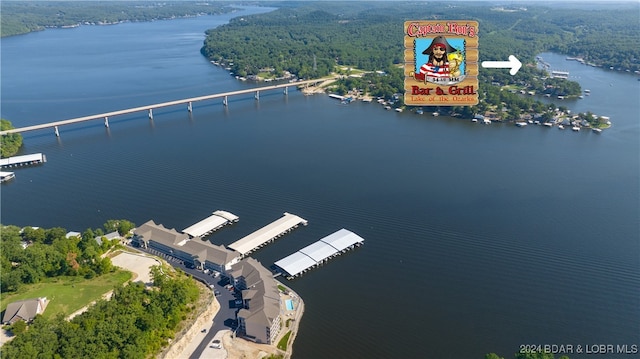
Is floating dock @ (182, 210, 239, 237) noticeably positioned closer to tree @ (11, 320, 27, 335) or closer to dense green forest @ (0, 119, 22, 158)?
tree @ (11, 320, 27, 335)

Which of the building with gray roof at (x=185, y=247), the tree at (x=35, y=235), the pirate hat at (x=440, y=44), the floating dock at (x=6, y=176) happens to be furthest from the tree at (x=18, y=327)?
the floating dock at (x=6, y=176)

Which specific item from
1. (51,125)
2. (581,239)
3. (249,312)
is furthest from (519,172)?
(51,125)

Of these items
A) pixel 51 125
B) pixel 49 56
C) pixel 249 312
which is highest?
pixel 49 56

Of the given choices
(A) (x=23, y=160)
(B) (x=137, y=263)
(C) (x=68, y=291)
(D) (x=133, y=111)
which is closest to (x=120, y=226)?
(B) (x=137, y=263)

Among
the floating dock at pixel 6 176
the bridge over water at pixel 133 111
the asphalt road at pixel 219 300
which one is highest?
the bridge over water at pixel 133 111

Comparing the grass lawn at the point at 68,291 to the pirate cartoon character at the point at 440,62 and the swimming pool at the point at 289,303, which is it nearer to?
the swimming pool at the point at 289,303

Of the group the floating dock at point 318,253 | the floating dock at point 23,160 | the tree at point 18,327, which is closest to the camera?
the tree at point 18,327

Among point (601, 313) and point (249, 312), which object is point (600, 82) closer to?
point (601, 313)

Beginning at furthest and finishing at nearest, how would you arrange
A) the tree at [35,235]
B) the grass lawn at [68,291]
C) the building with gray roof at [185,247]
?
the tree at [35,235] → the building with gray roof at [185,247] → the grass lawn at [68,291]
